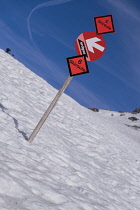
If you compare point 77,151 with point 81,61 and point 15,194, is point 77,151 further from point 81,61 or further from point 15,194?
point 15,194

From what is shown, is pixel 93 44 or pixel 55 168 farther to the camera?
pixel 93 44

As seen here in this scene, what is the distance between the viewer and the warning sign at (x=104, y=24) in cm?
620

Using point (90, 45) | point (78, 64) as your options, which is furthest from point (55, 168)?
point (90, 45)

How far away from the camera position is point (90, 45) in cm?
627

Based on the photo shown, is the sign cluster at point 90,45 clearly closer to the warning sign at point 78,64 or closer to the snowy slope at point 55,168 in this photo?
the warning sign at point 78,64

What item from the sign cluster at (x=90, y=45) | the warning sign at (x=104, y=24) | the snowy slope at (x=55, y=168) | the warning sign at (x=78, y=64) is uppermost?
the warning sign at (x=104, y=24)

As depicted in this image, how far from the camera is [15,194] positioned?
3.90m

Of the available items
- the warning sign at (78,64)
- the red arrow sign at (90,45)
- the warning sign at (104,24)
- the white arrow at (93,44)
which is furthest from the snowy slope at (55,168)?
the warning sign at (104,24)

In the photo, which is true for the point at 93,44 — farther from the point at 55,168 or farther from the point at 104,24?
the point at 55,168

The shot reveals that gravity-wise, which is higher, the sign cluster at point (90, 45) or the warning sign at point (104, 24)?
the warning sign at point (104, 24)

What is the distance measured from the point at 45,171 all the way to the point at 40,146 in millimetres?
1427

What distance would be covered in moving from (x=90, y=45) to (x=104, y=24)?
22.5 inches

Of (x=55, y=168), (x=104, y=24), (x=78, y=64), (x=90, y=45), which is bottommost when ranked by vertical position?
(x=55, y=168)

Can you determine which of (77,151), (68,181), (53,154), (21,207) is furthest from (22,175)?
Answer: (77,151)
